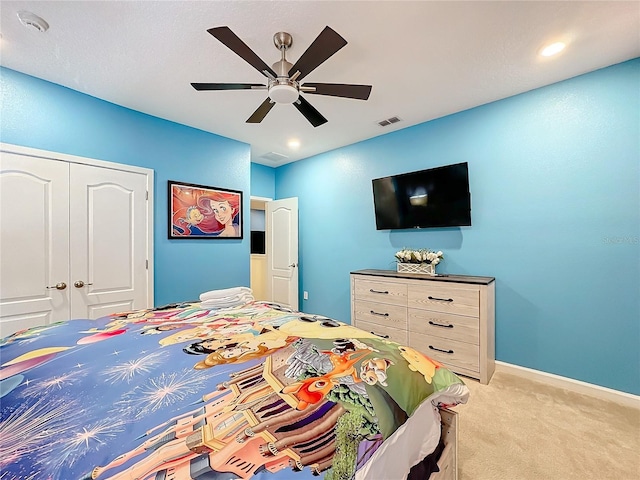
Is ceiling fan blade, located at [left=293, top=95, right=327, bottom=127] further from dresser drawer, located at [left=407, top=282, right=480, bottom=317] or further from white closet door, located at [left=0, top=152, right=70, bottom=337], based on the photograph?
white closet door, located at [left=0, top=152, right=70, bottom=337]

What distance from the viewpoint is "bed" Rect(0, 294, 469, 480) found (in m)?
0.63

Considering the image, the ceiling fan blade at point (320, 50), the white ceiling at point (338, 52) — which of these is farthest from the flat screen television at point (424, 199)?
the ceiling fan blade at point (320, 50)

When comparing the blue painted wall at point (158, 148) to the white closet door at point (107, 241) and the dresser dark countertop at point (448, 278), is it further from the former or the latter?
the dresser dark countertop at point (448, 278)

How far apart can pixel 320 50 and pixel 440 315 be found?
96.1 inches

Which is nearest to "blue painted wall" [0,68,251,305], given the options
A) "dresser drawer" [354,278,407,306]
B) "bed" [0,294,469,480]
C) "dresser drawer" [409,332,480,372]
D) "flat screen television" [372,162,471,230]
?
"dresser drawer" [354,278,407,306]

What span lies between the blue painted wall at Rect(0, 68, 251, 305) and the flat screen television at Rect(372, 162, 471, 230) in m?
1.95

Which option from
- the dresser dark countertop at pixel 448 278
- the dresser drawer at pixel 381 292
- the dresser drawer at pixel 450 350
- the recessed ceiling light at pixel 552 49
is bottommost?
the dresser drawer at pixel 450 350

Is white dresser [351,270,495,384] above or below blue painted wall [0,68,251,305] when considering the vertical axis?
below

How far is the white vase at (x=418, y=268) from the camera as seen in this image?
295 centimetres

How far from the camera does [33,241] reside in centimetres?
226

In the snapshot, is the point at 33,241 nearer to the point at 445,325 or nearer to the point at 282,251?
the point at 282,251

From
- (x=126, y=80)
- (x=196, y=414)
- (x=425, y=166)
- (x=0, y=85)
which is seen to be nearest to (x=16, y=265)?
(x=0, y=85)

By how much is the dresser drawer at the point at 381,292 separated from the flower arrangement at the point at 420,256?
369 millimetres

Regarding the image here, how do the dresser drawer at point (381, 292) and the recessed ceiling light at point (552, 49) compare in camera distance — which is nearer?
the recessed ceiling light at point (552, 49)
